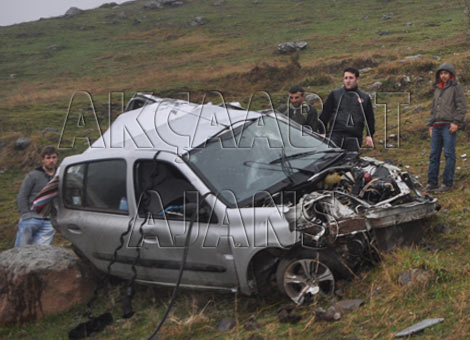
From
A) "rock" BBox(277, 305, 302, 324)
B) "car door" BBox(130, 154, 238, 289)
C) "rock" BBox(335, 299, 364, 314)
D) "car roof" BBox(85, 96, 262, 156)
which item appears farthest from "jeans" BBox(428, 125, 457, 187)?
"car door" BBox(130, 154, 238, 289)

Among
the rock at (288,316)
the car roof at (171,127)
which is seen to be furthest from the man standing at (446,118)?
the rock at (288,316)

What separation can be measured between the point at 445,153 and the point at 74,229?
4.73m

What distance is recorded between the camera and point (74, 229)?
229 inches

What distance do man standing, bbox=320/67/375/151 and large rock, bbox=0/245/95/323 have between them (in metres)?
3.43

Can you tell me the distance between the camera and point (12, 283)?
5594mm

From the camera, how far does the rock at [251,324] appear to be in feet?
14.7

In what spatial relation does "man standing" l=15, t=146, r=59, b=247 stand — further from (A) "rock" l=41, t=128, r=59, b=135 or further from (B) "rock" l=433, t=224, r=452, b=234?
(A) "rock" l=41, t=128, r=59, b=135

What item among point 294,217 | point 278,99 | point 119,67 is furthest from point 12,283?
point 119,67

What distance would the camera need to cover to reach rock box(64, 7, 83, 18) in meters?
61.8

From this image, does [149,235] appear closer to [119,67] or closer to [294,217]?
[294,217]

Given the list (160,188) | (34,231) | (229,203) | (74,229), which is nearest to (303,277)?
(229,203)

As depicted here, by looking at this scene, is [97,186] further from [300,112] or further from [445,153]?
[445,153]

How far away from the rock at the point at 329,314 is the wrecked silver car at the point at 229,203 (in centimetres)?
35

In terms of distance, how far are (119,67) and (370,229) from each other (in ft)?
106
